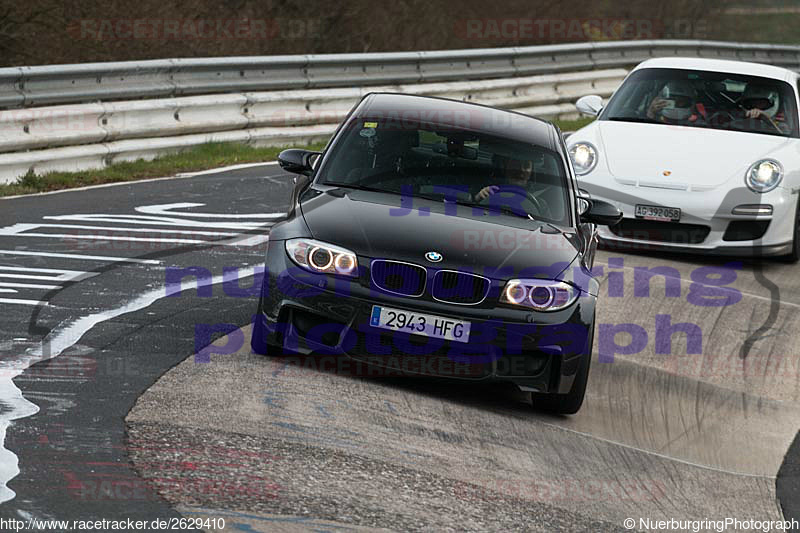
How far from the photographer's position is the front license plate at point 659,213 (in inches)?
414

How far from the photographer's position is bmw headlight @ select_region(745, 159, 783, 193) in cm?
1067

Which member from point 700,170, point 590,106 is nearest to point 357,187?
point 700,170

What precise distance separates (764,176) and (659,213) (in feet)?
3.32

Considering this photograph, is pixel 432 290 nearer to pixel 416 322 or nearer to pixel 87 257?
pixel 416 322

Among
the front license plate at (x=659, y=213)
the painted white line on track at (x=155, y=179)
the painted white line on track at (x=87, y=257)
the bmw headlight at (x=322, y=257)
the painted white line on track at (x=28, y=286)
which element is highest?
the bmw headlight at (x=322, y=257)

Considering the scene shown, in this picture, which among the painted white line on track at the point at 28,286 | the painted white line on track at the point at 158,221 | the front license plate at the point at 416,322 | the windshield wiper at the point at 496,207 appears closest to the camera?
the front license plate at the point at 416,322

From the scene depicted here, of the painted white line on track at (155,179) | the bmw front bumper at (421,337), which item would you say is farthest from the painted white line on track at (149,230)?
the bmw front bumper at (421,337)

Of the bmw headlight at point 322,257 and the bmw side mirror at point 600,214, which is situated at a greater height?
the bmw headlight at point 322,257

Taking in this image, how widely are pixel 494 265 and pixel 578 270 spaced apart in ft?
1.77

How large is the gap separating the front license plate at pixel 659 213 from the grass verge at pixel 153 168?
5.36 meters

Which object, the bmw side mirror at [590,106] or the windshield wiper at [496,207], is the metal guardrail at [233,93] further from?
the windshield wiper at [496,207]

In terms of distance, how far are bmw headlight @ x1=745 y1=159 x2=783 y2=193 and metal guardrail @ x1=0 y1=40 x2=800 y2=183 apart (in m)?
6.57

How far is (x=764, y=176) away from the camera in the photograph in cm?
1073

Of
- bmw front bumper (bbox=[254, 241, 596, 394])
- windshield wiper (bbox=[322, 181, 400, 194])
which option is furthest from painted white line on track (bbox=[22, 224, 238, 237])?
bmw front bumper (bbox=[254, 241, 596, 394])
